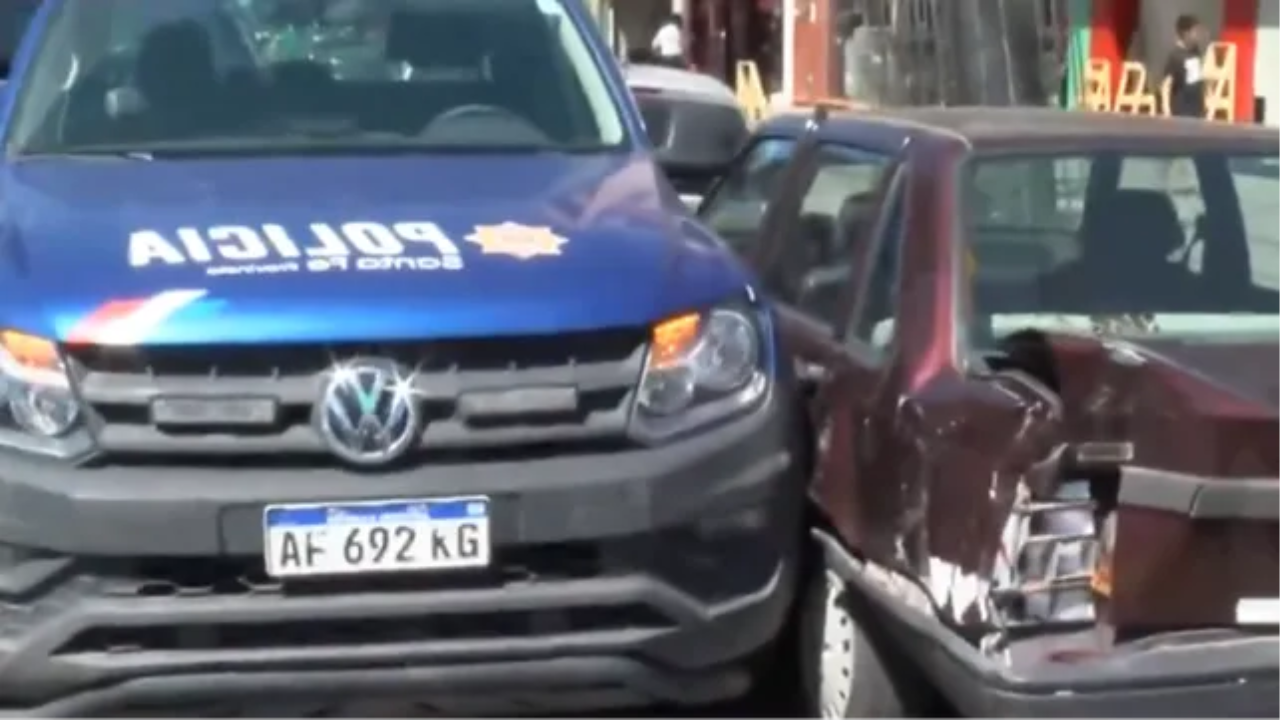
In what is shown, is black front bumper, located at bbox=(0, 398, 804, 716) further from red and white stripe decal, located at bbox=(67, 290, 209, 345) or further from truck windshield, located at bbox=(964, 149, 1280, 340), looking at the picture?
truck windshield, located at bbox=(964, 149, 1280, 340)

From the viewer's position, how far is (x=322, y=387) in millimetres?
4832

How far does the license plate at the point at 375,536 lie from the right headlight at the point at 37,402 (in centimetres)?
43

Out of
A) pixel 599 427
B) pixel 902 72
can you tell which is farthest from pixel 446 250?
pixel 902 72

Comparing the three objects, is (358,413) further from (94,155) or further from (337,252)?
(94,155)

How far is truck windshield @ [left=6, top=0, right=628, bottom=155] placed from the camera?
6.20 metres

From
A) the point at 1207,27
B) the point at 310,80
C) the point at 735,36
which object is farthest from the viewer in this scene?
the point at 735,36

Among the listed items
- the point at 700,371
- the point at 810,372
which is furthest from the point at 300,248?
the point at 810,372

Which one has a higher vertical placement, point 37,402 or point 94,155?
point 94,155

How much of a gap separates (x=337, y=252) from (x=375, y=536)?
621mm

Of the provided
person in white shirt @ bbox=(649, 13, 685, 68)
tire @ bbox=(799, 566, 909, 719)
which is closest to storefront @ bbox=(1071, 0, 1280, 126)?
person in white shirt @ bbox=(649, 13, 685, 68)

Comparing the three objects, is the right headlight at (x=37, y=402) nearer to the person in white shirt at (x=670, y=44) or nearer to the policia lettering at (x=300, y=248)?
the policia lettering at (x=300, y=248)

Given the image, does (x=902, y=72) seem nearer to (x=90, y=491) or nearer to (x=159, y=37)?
(x=159, y=37)

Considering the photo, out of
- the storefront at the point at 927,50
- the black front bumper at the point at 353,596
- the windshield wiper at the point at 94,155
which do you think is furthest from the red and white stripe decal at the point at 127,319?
the storefront at the point at 927,50

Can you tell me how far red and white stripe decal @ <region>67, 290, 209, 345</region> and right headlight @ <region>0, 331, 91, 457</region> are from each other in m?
0.08
